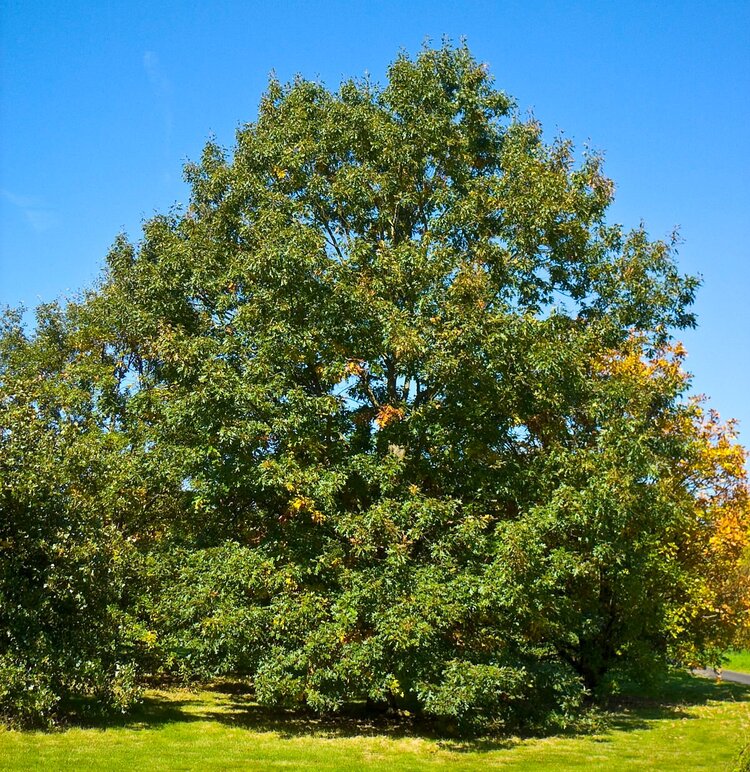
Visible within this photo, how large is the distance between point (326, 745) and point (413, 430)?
6.59 metres

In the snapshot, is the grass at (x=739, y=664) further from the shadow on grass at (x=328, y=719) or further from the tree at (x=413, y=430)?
the tree at (x=413, y=430)

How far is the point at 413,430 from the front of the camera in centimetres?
1622

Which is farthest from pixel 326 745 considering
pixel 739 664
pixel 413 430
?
pixel 739 664

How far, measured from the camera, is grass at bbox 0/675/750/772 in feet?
42.2

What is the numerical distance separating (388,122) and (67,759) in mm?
15932

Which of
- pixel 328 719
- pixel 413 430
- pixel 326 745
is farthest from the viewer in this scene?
pixel 328 719

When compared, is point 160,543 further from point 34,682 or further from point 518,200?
point 518,200

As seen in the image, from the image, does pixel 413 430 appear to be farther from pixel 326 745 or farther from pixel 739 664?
pixel 739 664

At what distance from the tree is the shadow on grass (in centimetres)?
78

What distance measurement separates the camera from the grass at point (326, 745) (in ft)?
42.2

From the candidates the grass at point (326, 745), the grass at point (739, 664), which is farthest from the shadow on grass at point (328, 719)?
the grass at point (739, 664)

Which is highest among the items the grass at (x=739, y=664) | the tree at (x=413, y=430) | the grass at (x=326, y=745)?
the tree at (x=413, y=430)

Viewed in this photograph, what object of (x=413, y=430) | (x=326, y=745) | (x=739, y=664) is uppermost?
(x=413, y=430)

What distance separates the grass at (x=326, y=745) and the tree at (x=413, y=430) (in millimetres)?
984
